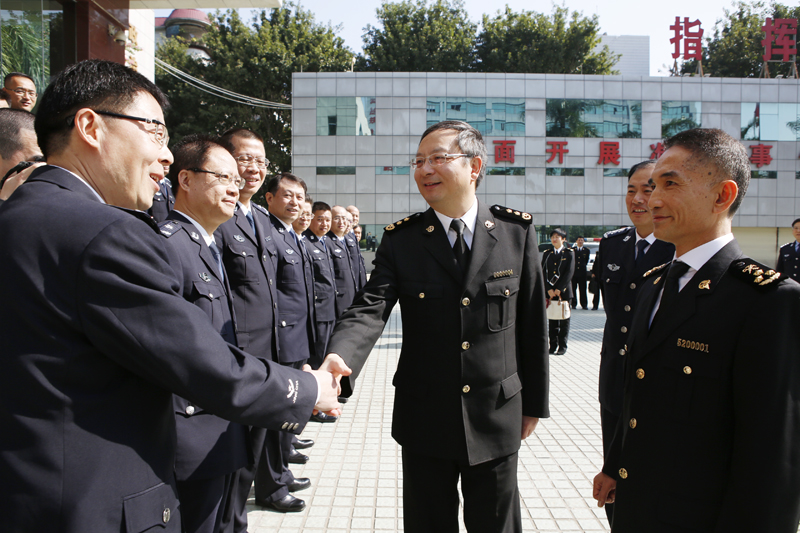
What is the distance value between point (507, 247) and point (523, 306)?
0.27 meters

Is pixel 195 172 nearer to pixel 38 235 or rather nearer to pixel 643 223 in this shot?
pixel 38 235

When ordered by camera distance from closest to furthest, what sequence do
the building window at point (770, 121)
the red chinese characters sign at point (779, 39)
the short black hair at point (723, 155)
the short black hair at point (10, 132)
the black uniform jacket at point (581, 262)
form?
the short black hair at point (723, 155) < the short black hair at point (10, 132) < the black uniform jacket at point (581, 262) < the building window at point (770, 121) < the red chinese characters sign at point (779, 39)

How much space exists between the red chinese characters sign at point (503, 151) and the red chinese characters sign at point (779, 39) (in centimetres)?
1402

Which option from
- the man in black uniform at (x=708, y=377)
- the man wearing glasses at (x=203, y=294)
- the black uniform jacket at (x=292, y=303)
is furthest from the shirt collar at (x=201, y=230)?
the man in black uniform at (x=708, y=377)

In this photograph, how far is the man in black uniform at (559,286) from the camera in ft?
27.5

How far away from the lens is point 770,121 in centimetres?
2508

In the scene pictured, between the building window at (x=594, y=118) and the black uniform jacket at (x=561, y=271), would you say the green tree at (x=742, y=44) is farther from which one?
the black uniform jacket at (x=561, y=271)

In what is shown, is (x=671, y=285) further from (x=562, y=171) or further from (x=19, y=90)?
(x=562, y=171)

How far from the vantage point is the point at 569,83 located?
2459 centimetres

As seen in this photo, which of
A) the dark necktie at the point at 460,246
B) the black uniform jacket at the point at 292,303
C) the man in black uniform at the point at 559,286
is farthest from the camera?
the man in black uniform at the point at 559,286

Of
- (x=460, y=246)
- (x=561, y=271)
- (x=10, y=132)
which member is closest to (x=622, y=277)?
(x=460, y=246)

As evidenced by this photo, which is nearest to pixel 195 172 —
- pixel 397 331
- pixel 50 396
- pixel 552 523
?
pixel 50 396

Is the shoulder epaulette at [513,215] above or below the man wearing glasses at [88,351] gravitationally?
above

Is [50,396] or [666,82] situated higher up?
[666,82]
